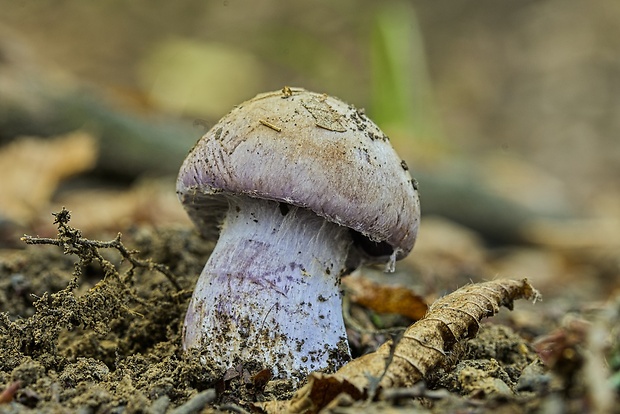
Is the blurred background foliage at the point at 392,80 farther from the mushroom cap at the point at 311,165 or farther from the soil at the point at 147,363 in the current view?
the mushroom cap at the point at 311,165

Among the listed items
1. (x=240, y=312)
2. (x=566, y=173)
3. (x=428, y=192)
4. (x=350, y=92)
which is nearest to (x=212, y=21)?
(x=350, y=92)

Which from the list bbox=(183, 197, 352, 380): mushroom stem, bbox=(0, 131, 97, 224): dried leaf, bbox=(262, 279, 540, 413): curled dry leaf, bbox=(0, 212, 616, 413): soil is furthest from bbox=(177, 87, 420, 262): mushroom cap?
bbox=(0, 131, 97, 224): dried leaf

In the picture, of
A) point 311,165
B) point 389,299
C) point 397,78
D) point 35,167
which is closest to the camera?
point 311,165

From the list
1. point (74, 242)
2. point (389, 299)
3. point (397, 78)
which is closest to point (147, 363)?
point (74, 242)

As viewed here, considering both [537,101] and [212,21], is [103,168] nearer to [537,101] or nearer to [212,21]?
[212,21]

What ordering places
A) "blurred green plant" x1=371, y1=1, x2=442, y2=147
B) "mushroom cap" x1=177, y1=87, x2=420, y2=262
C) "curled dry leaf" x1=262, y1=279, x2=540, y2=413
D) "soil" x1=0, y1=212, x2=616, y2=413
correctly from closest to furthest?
"soil" x1=0, y1=212, x2=616, y2=413
"curled dry leaf" x1=262, y1=279, x2=540, y2=413
"mushroom cap" x1=177, y1=87, x2=420, y2=262
"blurred green plant" x1=371, y1=1, x2=442, y2=147

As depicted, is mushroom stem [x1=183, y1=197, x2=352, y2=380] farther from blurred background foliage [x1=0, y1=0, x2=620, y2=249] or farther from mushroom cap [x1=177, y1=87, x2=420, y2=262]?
blurred background foliage [x1=0, y1=0, x2=620, y2=249]

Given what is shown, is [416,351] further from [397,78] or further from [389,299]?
[397,78]
